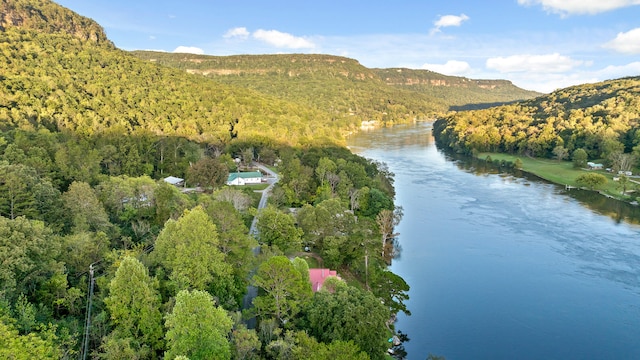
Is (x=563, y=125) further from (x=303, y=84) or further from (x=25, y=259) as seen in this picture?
(x=303, y=84)

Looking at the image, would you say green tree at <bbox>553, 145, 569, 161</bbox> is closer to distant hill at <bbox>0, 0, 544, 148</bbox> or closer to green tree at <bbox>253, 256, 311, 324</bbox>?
distant hill at <bbox>0, 0, 544, 148</bbox>

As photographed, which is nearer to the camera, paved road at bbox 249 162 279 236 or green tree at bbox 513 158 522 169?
paved road at bbox 249 162 279 236

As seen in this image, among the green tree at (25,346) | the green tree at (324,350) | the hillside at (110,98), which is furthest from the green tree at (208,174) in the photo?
the green tree at (25,346)

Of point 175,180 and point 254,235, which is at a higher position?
point 254,235

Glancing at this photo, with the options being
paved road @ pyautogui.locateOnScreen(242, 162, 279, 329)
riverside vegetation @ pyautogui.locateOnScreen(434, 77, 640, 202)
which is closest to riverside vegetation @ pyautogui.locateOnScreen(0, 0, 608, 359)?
paved road @ pyautogui.locateOnScreen(242, 162, 279, 329)

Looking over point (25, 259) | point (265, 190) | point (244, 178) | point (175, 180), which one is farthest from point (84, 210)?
point (244, 178)

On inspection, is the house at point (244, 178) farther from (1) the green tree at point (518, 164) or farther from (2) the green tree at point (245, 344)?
(1) the green tree at point (518, 164)
